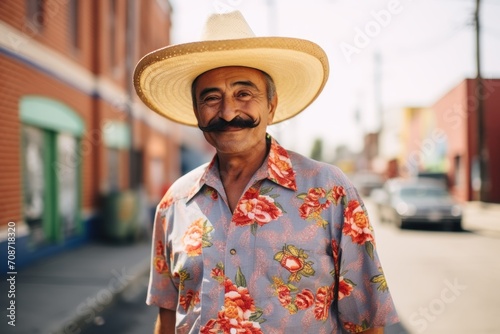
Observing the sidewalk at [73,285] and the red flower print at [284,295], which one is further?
the sidewalk at [73,285]

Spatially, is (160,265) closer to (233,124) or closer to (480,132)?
(233,124)

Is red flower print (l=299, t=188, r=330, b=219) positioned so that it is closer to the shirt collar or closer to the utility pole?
the shirt collar

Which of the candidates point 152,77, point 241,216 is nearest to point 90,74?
point 152,77

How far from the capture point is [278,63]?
2146mm

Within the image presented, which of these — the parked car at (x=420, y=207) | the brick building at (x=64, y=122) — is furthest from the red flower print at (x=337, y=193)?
the parked car at (x=420, y=207)

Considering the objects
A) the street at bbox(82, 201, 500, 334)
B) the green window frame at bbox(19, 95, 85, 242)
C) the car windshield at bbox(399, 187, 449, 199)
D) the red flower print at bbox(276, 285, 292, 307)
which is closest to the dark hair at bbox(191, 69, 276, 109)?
the red flower print at bbox(276, 285, 292, 307)

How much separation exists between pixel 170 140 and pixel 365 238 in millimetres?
20452

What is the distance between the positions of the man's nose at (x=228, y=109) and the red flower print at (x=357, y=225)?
25.3 inches

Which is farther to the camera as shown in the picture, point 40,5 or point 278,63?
point 40,5

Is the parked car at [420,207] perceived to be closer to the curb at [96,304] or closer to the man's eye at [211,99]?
the curb at [96,304]

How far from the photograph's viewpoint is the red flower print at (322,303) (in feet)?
5.65

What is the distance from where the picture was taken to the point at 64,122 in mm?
9359

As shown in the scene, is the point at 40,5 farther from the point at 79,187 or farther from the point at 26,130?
the point at 79,187

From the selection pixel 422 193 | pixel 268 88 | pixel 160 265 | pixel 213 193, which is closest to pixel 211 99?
pixel 268 88
